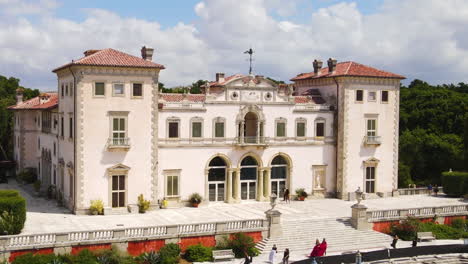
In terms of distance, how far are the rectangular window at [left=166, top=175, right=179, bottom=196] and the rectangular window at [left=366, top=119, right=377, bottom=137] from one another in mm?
16886

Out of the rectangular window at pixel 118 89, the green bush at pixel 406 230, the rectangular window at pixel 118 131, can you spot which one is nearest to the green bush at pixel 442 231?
the green bush at pixel 406 230

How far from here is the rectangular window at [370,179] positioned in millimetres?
48688

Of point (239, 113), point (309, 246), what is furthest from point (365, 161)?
point (309, 246)

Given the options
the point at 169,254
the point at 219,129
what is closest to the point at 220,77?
the point at 219,129

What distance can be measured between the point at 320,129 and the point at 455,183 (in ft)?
44.1

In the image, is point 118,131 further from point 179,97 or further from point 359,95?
point 359,95

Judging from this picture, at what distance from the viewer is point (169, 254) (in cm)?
3162

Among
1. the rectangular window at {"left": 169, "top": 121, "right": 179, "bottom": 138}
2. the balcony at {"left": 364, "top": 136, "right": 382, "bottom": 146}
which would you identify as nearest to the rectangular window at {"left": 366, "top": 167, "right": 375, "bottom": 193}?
the balcony at {"left": 364, "top": 136, "right": 382, "bottom": 146}

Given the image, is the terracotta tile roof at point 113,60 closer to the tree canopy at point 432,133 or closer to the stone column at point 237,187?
the stone column at point 237,187

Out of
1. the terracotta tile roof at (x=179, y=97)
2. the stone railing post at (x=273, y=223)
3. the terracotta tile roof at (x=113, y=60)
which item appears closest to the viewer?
the stone railing post at (x=273, y=223)

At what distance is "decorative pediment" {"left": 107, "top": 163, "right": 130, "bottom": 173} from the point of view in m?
39.7

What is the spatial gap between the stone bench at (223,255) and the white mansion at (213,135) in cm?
979

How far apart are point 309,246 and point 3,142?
45229 millimetres

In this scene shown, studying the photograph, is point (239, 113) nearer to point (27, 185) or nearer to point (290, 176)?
point (290, 176)
